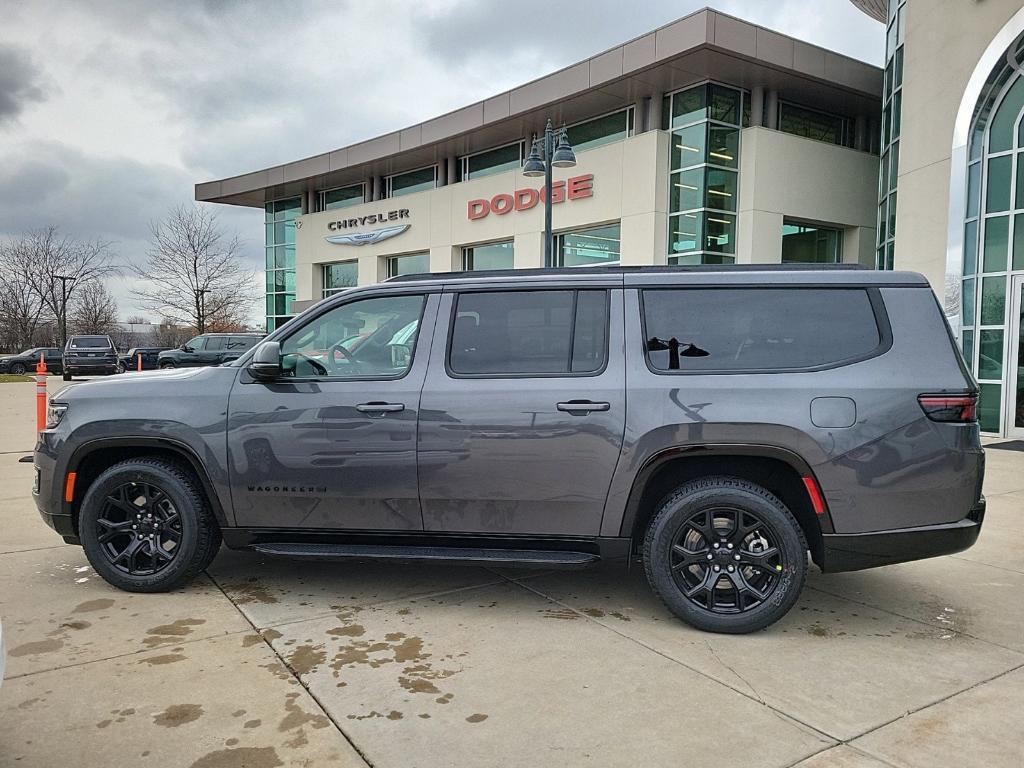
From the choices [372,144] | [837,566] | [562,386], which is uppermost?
[372,144]

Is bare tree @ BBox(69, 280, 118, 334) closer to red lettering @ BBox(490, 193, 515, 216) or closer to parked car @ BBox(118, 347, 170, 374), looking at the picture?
parked car @ BBox(118, 347, 170, 374)

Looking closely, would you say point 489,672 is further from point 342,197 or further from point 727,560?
point 342,197

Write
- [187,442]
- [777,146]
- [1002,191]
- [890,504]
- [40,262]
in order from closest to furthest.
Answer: [890,504], [187,442], [1002,191], [777,146], [40,262]

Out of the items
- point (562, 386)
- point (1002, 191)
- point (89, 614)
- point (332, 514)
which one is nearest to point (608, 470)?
point (562, 386)

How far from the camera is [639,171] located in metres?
21.8

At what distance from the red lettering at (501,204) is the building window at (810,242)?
889 centimetres

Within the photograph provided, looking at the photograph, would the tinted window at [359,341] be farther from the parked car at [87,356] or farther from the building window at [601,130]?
the parked car at [87,356]

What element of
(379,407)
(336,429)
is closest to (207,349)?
(336,429)

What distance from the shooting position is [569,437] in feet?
13.0

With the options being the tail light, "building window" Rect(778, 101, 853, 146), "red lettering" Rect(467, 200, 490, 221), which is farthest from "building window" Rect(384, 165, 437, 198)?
the tail light

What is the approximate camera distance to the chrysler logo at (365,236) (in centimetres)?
3061

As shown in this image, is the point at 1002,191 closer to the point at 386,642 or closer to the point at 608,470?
the point at 608,470

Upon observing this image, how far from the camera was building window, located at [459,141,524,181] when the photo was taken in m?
26.8

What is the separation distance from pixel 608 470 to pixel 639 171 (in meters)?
19.2
